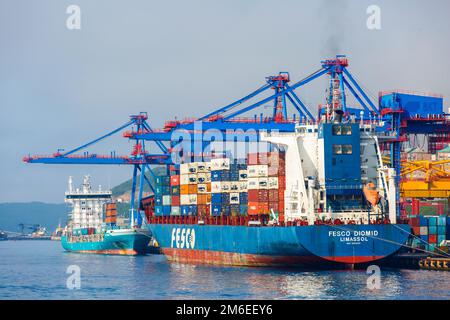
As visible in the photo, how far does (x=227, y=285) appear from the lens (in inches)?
2183

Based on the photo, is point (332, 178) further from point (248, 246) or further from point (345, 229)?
point (248, 246)

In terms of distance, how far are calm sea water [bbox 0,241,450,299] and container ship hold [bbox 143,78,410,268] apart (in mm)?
1652

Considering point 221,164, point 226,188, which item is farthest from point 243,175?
point 221,164

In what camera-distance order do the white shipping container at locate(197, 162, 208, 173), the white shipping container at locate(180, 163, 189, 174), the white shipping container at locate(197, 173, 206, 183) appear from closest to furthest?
the white shipping container at locate(197, 173, 206, 183)
the white shipping container at locate(197, 162, 208, 173)
the white shipping container at locate(180, 163, 189, 174)

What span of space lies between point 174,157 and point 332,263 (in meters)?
33.7

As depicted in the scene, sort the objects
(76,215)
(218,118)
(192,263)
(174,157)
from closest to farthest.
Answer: (192,263), (218,118), (174,157), (76,215)

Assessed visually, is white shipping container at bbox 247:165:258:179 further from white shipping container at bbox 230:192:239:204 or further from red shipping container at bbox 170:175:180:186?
red shipping container at bbox 170:175:180:186

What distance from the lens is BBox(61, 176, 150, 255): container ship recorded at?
106 m

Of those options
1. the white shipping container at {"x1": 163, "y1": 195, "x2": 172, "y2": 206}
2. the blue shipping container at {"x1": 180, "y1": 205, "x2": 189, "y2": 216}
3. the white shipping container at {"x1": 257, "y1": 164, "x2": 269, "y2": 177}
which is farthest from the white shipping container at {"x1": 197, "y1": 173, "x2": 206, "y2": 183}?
the white shipping container at {"x1": 257, "y1": 164, "x2": 269, "y2": 177}

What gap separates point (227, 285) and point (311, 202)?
381 inches

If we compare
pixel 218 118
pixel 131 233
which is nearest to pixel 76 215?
pixel 131 233

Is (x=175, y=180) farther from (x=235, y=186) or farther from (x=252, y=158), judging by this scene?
(x=252, y=158)

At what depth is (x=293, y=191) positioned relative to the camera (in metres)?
63.4
